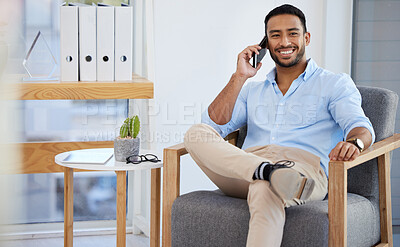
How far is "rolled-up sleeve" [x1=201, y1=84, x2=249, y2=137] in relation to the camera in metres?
2.38

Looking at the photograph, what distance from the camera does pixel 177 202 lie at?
2029 mm

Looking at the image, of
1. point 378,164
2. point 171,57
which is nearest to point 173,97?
point 171,57

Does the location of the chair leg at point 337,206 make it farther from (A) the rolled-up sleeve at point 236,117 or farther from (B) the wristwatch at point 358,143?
(A) the rolled-up sleeve at point 236,117

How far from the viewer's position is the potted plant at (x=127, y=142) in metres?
2.20

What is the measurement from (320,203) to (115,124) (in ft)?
5.23

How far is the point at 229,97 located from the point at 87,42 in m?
0.67

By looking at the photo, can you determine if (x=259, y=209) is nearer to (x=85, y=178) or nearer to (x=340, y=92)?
(x=340, y=92)

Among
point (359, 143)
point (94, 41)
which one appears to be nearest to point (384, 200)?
point (359, 143)

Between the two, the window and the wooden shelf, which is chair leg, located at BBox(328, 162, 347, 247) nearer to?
the wooden shelf

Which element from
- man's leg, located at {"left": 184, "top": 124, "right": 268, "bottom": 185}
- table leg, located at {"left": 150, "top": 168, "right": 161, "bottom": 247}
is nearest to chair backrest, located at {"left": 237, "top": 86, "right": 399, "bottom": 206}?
man's leg, located at {"left": 184, "top": 124, "right": 268, "bottom": 185}

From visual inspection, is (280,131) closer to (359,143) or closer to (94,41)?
(359,143)

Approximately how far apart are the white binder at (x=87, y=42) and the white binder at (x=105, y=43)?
21 millimetres

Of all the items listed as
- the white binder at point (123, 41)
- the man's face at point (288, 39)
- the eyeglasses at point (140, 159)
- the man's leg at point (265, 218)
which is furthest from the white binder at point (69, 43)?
the man's leg at point (265, 218)

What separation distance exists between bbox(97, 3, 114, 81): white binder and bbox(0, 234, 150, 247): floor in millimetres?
1050
